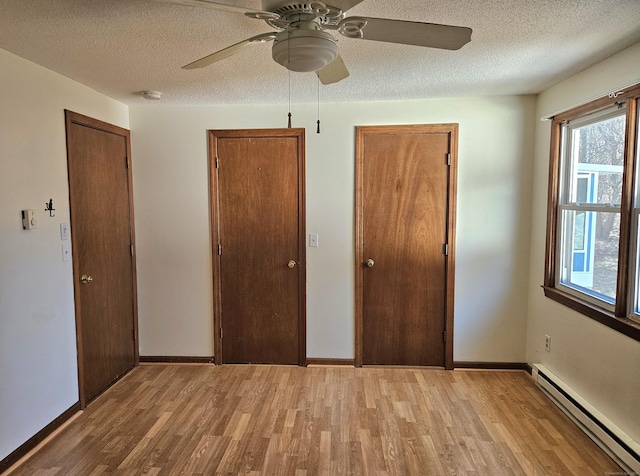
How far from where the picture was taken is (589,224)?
248 cm

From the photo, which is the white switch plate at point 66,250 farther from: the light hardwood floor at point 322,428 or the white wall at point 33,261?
the light hardwood floor at point 322,428

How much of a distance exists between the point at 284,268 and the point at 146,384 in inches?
56.3

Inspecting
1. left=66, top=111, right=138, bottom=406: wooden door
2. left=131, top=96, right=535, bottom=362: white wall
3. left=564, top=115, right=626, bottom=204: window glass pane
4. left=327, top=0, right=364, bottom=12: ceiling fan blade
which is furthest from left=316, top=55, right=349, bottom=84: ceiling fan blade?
left=66, top=111, right=138, bottom=406: wooden door

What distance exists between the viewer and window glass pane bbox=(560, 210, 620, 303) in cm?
226

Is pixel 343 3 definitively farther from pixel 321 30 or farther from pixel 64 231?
pixel 64 231

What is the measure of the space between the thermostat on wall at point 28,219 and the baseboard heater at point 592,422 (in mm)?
3485

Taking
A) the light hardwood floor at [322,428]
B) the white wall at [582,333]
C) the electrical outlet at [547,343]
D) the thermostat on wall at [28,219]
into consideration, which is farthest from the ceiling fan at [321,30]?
the electrical outlet at [547,343]

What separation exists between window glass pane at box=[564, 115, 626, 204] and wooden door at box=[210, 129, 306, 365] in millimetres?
2011

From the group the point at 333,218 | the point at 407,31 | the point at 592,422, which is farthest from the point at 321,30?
the point at 592,422

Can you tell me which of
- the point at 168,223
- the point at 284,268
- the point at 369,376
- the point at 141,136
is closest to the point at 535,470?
the point at 369,376

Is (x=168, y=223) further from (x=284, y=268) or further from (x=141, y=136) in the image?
(x=284, y=268)

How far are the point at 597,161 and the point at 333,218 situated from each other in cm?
187

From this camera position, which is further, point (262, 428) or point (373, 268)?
point (373, 268)

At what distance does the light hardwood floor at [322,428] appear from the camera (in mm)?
2043
